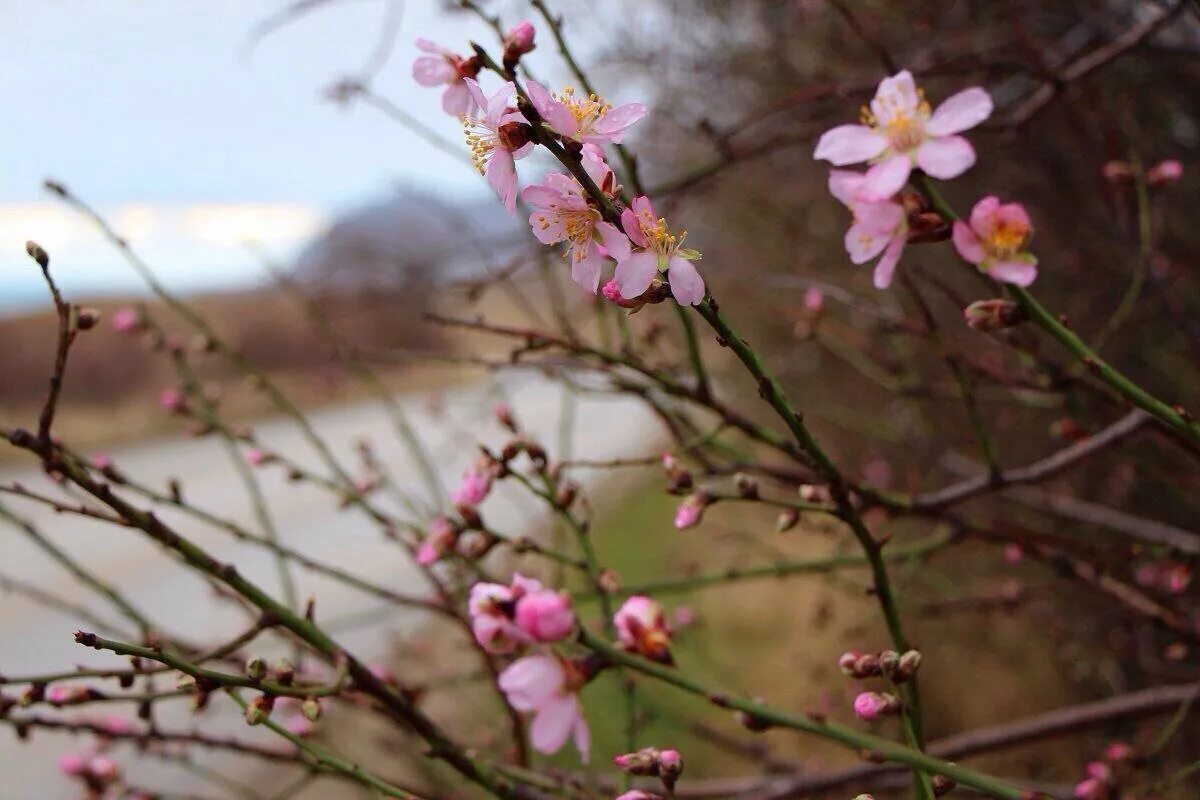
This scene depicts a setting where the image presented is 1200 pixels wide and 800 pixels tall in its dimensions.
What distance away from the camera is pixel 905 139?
1.96ft

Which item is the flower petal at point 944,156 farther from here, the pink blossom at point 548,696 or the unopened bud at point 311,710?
the unopened bud at point 311,710

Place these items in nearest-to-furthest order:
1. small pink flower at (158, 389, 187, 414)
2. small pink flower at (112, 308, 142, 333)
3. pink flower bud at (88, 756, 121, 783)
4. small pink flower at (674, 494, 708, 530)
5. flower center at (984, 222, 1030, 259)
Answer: flower center at (984, 222, 1030, 259), small pink flower at (674, 494, 708, 530), pink flower bud at (88, 756, 121, 783), small pink flower at (158, 389, 187, 414), small pink flower at (112, 308, 142, 333)

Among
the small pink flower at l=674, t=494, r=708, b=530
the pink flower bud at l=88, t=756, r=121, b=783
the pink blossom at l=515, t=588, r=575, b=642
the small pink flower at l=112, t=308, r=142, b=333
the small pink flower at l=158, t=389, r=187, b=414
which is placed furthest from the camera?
the small pink flower at l=112, t=308, r=142, b=333

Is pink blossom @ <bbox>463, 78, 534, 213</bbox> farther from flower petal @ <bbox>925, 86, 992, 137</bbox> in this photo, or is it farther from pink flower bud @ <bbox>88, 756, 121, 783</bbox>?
pink flower bud @ <bbox>88, 756, 121, 783</bbox>

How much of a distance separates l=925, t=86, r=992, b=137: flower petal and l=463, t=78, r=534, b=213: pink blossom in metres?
0.26

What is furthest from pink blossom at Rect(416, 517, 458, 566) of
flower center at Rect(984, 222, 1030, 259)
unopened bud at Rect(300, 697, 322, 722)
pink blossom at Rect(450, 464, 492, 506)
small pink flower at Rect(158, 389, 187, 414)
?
small pink flower at Rect(158, 389, 187, 414)

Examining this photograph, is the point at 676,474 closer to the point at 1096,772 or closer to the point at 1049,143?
the point at 1096,772

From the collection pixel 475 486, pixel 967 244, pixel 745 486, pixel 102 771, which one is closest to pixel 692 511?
pixel 745 486

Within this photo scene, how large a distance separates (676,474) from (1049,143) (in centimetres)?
215

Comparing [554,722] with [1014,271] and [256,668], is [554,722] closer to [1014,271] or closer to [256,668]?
[256,668]

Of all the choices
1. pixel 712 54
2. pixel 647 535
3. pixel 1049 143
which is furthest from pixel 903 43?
pixel 647 535

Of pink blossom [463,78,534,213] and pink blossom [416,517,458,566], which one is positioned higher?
pink blossom [463,78,534,213]

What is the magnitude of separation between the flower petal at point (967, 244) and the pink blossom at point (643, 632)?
1.05 ft

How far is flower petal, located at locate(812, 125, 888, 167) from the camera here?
0.60m
